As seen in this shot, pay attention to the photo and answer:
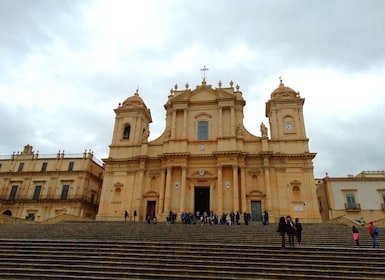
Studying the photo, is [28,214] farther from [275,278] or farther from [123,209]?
[275,278]

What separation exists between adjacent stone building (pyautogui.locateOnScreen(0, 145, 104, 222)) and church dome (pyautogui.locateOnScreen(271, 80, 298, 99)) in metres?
23.9

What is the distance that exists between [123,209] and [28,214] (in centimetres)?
1367

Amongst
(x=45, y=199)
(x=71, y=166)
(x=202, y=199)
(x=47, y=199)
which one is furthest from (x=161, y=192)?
(x=45, y=199)

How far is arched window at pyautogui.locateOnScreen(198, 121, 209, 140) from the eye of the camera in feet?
97.5

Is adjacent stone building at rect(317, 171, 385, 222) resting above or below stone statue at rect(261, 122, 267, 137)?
below

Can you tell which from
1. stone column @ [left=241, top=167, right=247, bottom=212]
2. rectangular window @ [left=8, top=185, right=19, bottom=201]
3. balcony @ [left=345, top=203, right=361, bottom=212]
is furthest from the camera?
rectangular window @ [left=8, top=185, right=19, bottom=201]

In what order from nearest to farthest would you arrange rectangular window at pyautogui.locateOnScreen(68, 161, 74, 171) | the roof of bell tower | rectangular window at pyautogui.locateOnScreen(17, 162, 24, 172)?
the roof of bell tower
rectangular window at pyautogui.locateOnScreen(68, 161, 74, 171)
rectangular window at pyautogui.locateOnScreen(17, 162, 24, 172)

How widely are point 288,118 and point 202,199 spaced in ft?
40.0

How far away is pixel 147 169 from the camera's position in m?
28.9

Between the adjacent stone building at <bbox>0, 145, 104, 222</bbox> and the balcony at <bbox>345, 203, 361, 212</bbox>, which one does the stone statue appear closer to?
the balcony at <bbox>345, 203, 361, 212</bbox>

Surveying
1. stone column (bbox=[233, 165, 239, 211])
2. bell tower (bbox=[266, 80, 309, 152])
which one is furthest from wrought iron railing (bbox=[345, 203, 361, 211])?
stone column (bbox=[233, 165, 239, 211])

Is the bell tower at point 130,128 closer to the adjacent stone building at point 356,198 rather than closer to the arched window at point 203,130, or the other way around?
the arched window at point 203,130

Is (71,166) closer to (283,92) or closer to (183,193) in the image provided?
(183,193)

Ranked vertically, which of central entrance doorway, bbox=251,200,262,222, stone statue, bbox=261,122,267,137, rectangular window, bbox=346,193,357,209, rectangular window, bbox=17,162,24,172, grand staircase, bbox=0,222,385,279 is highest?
stone statue, bbox=261,122,267,137
